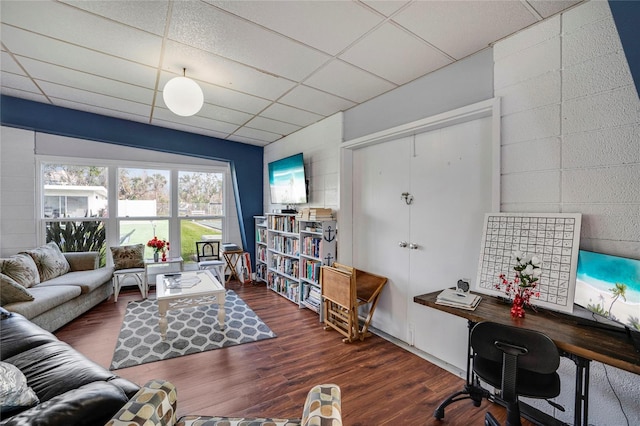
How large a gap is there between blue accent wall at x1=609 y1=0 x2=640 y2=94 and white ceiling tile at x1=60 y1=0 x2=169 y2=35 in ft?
7.58

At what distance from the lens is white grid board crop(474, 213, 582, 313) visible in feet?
5.29

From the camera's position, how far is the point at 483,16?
1.73 metres

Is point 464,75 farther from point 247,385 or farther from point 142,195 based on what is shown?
point 142,195

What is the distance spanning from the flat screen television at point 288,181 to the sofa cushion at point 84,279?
2.70m

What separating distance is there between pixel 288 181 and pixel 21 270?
11.2 feet

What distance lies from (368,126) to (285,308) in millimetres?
2680

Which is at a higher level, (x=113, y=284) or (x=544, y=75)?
(x=544, y=75)

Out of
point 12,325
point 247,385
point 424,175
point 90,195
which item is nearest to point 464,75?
point 424,175

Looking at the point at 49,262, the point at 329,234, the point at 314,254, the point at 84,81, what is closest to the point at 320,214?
the point at 329,234

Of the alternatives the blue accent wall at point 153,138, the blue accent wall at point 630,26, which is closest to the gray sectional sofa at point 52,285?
the blue accent wall at point 153,138

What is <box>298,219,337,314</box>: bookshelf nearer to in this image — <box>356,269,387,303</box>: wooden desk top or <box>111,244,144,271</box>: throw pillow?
<box>356,269,387,303</box>: wooden desk top

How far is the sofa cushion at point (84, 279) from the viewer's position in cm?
346

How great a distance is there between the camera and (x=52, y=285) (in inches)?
132

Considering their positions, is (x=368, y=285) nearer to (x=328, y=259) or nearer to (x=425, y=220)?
(x=328, y=259)
